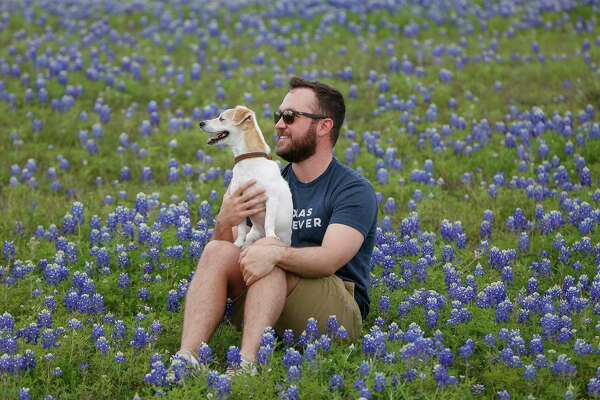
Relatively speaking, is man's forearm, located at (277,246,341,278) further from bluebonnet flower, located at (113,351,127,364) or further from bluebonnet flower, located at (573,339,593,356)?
bluebonnet flower, located at (573,339,593,356)

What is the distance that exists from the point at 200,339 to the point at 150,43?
393 inches

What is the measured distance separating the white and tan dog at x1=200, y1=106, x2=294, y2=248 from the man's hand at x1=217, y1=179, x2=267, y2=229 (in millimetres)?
51

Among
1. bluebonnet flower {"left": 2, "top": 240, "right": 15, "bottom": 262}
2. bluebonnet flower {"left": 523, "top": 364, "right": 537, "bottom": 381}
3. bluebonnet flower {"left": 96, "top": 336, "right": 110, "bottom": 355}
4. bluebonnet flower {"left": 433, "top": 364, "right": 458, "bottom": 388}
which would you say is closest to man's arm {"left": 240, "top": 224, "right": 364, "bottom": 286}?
bluebonnet flower {"left": 433, "top": 364, "right": 458, "bottom": 388}

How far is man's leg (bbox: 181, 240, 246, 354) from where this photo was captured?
608cm

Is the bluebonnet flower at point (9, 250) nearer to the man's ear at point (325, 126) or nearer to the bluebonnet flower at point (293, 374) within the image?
the man's ear at point (325, 126)

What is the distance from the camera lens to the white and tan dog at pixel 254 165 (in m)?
6.54

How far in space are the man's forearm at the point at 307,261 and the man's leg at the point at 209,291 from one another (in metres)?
0.39

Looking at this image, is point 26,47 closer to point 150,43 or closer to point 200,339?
point 150,43

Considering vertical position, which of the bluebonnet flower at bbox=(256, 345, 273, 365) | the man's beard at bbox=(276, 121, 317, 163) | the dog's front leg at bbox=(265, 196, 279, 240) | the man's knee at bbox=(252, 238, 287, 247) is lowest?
the bluebonnet flower at bbox=(256, 345, 273, 365)

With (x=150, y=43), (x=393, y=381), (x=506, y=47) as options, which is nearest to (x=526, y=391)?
(x=393, y=381)

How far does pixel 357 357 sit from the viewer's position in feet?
20.4

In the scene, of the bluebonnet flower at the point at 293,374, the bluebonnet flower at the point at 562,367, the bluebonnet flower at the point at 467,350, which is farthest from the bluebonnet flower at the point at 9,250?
the bluebonnet flower at the point at 562,367

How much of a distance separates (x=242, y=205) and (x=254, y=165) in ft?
1.01

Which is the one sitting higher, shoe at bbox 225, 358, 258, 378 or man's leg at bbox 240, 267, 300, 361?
man's leg at bbox 240, 267, 300, 361
